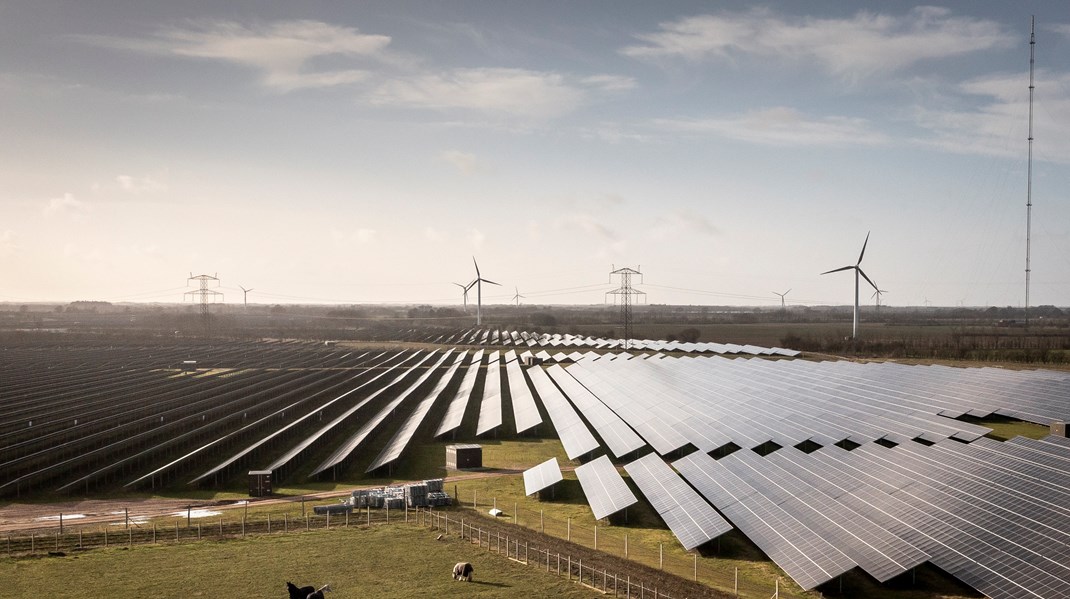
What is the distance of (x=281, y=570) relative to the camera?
28.9 m

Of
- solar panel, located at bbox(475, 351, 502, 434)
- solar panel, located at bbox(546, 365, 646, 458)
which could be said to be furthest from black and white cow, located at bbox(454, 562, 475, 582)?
solar panel, located at bbox(475, 351, 502, 434)

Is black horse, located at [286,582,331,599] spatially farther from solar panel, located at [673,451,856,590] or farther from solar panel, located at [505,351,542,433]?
solar panel, located at [505,351,542,433]

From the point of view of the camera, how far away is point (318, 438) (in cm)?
5541

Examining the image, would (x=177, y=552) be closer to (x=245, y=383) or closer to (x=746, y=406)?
(x=746, y=406)

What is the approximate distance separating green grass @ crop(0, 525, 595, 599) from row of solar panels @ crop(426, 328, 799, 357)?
97.2 m

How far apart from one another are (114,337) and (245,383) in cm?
11091

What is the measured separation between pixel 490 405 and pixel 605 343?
282 ft

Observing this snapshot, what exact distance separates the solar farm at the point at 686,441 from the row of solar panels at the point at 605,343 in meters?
30.9

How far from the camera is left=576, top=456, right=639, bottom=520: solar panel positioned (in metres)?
34.9

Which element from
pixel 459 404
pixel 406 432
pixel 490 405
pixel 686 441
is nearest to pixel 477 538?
pixel 686 441

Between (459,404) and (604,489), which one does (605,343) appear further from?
(604,489)

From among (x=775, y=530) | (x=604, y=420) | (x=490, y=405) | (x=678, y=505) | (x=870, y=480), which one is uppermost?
(x=870, y=480)

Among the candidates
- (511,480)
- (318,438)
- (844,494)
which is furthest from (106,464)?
(844,494)

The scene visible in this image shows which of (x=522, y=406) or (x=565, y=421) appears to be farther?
(x=522, y=406)
